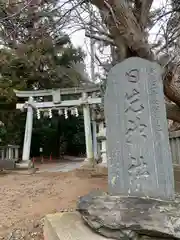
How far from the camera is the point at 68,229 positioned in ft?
9.01

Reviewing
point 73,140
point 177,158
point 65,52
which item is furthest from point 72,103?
point 73,140

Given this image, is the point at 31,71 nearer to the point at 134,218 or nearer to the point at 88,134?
the point at 88,134

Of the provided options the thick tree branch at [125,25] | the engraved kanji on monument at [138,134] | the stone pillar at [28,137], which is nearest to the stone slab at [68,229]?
the engraved kanji on monument at [138,134]

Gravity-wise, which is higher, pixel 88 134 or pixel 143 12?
pixel 143 12

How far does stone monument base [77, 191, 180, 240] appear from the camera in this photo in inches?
97.0

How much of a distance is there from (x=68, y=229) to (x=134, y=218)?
0.70 metres

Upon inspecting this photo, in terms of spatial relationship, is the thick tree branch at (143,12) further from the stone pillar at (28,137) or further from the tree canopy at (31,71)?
the tree canopy at (31,71)

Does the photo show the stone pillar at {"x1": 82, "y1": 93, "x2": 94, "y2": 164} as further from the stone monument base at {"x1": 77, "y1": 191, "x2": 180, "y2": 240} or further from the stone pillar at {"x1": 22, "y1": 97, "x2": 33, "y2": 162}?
the stone monument base at {"x1": 77, "y1": 191, "x2": 180, "y2": 240}

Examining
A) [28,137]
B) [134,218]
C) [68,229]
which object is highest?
[28,137]

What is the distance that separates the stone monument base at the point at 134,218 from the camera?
246 cm

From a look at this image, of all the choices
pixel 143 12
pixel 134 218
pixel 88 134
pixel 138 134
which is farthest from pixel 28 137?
pixel 134 218

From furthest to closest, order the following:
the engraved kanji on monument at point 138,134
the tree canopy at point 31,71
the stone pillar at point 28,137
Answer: the tree canopy at point 31,71, the stone pillar at point 28,137, the engraved kanji on monument at point 138,134

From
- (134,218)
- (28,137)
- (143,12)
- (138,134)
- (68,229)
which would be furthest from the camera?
(28,137)

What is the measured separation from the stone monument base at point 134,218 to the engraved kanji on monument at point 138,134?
25 centimetres
